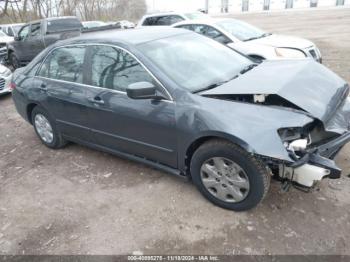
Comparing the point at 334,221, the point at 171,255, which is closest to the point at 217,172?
the point at 171,255

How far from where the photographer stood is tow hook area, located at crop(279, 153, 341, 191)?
2.66m

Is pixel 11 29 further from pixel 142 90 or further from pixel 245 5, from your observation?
pixel 245 5

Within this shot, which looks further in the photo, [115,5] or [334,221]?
[115,5]

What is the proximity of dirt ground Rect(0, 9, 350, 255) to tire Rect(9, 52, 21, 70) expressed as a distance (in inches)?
374

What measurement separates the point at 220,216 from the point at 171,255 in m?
0.65

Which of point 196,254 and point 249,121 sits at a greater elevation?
point 249,121

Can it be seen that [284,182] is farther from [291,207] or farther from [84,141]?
[84,141]

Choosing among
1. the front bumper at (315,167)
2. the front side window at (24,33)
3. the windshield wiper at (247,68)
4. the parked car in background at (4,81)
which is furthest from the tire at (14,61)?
the front bumper at (315,167)

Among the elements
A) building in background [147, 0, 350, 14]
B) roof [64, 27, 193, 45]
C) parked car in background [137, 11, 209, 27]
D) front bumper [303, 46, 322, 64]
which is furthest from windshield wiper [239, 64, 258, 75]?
building in background [147, 0, 350, 14]

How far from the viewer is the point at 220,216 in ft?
10.5

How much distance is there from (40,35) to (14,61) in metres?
2.28

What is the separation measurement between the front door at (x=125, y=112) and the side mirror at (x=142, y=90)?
11 centimetres

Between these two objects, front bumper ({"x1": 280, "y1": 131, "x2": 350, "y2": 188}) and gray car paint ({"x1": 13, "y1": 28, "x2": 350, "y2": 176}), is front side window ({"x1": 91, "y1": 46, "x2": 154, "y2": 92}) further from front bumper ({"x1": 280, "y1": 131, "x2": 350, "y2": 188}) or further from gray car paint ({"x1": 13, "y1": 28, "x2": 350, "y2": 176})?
front bumper ({"x1": 280, "y1": 131, "x2": 350, "y2": 188})

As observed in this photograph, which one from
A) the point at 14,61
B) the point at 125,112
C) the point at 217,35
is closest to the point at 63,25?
the point at 14,61
